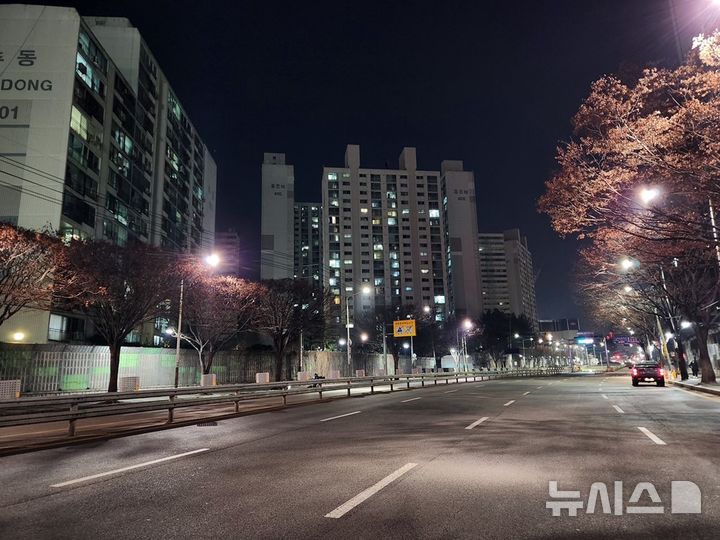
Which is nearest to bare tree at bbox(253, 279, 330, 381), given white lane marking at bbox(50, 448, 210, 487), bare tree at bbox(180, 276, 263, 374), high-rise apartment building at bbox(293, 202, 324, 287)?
bare tree at bbox(180, 276, 263, 374)

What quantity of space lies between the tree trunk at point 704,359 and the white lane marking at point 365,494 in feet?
101

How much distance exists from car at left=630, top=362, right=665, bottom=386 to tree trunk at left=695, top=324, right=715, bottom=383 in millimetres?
2380

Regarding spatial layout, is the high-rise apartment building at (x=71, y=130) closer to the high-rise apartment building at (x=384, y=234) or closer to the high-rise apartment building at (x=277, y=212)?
the high-rise apartment building at (x=277, y=212)

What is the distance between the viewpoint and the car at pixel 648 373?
30.1m

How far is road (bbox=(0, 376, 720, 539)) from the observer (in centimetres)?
465

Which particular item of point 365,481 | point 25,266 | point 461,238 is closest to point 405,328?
point 25,266

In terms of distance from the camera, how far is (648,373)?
30.3 m

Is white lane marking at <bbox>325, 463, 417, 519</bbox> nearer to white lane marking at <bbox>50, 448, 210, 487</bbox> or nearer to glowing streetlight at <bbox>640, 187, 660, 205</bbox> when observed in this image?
white lane marking at <bbox>50, 448, 210, 487</bbox>

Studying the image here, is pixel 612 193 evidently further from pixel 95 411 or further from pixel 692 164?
pixel 95 411

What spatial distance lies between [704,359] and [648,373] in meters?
3.83

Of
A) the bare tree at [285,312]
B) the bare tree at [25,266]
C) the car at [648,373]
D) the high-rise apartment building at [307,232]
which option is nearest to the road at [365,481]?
the bare tree at [25,266]

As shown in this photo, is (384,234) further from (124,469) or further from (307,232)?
(124,469)

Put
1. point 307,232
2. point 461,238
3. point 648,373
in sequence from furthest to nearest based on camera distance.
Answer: point 307,232 < point 461,238 < point 648,373

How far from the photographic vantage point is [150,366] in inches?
1463
